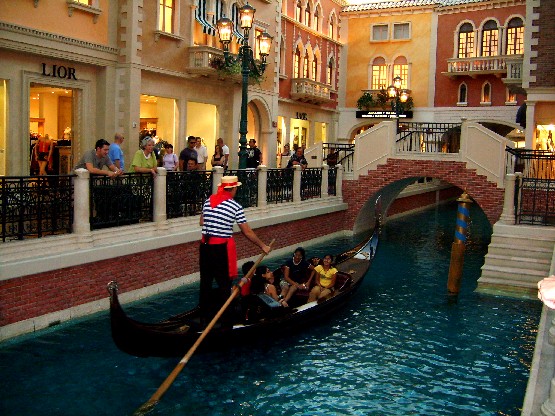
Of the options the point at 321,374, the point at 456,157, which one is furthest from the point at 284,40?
the point at 321,374

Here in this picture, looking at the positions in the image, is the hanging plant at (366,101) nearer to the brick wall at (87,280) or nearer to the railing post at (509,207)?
the railing post at (509,207)

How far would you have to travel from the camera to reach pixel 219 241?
6.16 meters

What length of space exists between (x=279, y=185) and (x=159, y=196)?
3.80m

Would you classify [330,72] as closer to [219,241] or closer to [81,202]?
[81,202]

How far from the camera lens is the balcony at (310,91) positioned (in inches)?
750

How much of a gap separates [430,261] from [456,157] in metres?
2.57

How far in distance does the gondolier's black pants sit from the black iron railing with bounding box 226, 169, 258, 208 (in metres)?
4.38

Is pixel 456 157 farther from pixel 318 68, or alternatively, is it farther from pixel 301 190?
pixel 318 68

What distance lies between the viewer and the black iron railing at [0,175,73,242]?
21.5 feet

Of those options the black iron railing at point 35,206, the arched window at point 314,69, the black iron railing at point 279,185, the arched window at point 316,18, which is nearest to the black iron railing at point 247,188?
the black iron railing at point 279,185

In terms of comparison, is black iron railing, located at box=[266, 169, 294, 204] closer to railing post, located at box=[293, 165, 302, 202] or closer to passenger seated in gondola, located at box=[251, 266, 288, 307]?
railing post, located at box=[293, 165, 302, 202]

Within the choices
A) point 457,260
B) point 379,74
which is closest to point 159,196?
point 457,260

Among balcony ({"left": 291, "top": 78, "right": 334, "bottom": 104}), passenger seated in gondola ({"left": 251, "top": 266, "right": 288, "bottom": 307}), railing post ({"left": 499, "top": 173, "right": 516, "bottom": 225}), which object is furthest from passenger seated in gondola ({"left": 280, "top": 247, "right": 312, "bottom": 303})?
balcony ({"left": 291, "top": 78, "right": 334, "bottom": 104})

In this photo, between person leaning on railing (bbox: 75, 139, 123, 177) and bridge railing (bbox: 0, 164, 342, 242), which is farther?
person leaning on railing (bbox: 75, 139, 123, 177)
